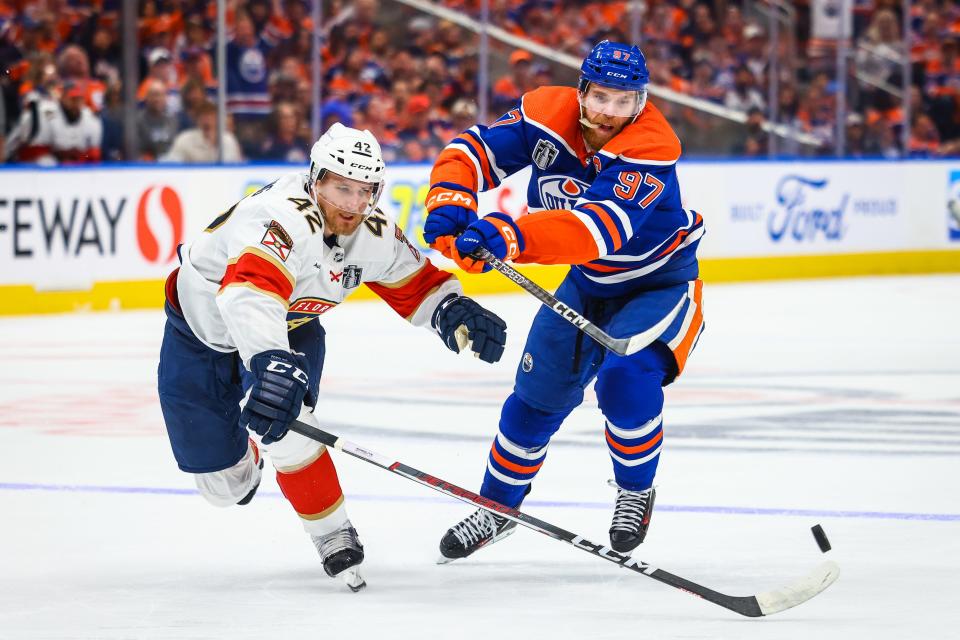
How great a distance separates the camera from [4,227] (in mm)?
8836

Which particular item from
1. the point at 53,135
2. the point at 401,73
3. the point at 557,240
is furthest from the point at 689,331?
the point at 401,73

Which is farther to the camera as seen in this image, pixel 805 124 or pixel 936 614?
pixel 805 124

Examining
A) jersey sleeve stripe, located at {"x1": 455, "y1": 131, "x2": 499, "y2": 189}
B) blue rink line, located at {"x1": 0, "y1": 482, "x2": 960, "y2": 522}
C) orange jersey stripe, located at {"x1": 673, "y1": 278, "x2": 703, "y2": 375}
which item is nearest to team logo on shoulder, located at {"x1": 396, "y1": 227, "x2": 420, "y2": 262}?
jersey sleeve stripe, located at {"x1": 455, "y1": 131, "x2": 499, "y2": 189}

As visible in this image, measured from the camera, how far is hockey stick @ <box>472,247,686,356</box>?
12.3ft

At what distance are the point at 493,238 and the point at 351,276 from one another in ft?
1.09

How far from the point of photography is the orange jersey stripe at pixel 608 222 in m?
3.74

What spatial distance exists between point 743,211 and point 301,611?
8.80 metres

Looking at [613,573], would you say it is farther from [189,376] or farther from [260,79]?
[260,79]

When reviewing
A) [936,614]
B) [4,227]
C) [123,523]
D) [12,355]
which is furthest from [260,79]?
[936,614]

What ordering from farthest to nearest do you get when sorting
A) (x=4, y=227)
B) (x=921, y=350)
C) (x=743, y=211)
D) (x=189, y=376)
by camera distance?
(x=743, y=211)
(x=4, y=227)
(x=921, y=350)
(x=189, y=376)

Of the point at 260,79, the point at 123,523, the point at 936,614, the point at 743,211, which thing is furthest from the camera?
the point at 743,211

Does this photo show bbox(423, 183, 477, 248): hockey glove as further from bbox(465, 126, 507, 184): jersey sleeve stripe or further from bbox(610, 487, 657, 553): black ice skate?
bbox(610, 487, 657, 553): black ice skate

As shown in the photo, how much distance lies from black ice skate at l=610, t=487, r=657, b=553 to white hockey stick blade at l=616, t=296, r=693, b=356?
13.7 inches

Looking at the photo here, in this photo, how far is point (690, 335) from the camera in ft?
13.5
